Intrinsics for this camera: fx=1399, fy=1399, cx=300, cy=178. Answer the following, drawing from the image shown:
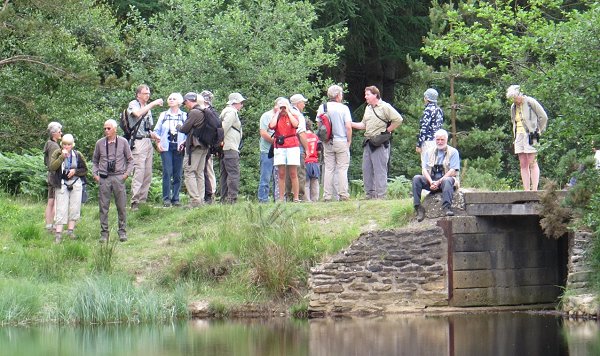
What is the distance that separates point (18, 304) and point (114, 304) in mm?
1363

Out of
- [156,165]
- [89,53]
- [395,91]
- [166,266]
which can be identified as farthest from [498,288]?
[395,91]

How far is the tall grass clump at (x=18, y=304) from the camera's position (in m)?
20.0

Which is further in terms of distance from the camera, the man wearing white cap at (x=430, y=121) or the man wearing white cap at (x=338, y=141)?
the man wearing white cap at (x=338, y=141)

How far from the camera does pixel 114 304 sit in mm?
20188

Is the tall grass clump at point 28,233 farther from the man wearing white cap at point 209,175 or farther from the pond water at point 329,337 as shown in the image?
the pond water at point 329,337

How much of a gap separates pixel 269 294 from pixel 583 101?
5451 mm

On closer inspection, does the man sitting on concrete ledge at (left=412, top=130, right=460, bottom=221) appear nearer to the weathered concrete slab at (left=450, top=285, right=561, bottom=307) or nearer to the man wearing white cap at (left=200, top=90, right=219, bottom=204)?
the weathered concrete slab at (left=450, top=285, right=561, bottom=307)

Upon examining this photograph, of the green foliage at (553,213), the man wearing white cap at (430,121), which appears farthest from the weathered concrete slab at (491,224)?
the man wearing white cap at (430,121)

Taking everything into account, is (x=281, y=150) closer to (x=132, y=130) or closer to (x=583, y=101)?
(x=132, y=130)

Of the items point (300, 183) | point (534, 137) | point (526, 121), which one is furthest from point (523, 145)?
point (300, 183)

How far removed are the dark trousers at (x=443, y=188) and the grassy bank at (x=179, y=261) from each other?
0.42 m

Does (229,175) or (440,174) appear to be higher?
(229,175)

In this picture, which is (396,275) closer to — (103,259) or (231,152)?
(231,152)

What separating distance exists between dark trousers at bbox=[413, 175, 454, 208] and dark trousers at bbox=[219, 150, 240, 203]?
3.37 meters
